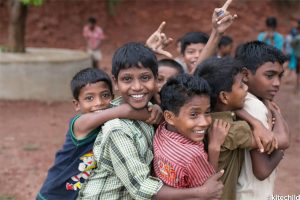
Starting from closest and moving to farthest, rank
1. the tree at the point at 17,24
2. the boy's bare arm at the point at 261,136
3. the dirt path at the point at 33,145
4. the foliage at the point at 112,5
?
1. the boy's bare arm at the point at 261,136
2. the dirt path at the point at 33,145
3. the tree at the point at 17,24
4. the foliage at the point at 112,5

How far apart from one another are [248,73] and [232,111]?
0.76 feet

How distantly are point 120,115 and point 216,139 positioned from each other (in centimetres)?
43

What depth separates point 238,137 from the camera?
85.8 inches

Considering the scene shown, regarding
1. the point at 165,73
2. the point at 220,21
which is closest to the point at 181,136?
the point at 220,21

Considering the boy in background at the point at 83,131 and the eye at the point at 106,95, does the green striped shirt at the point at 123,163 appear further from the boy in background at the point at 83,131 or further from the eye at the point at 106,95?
the eye at the point at 106,95

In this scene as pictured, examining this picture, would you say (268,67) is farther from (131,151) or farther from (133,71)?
(131,151)

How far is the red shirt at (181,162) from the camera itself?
81.6 inches

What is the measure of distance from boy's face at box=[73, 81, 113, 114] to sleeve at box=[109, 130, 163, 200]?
0.49m

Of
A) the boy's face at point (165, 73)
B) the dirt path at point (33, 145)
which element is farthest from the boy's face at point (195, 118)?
the dirt path at point (33, 145)

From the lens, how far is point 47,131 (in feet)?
22.7

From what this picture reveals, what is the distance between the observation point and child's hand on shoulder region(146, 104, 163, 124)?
2281 millimetres

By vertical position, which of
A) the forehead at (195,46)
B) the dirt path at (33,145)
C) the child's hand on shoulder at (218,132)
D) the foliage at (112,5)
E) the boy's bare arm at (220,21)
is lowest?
the dirt path at (33,145)

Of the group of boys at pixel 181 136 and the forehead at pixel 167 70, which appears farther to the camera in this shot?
the forehead at pixel 167 70

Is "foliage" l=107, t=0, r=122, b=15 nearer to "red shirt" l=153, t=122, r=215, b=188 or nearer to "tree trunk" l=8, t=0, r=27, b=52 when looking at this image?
"tree trunk" l=8, t=0, r=27, b=52
